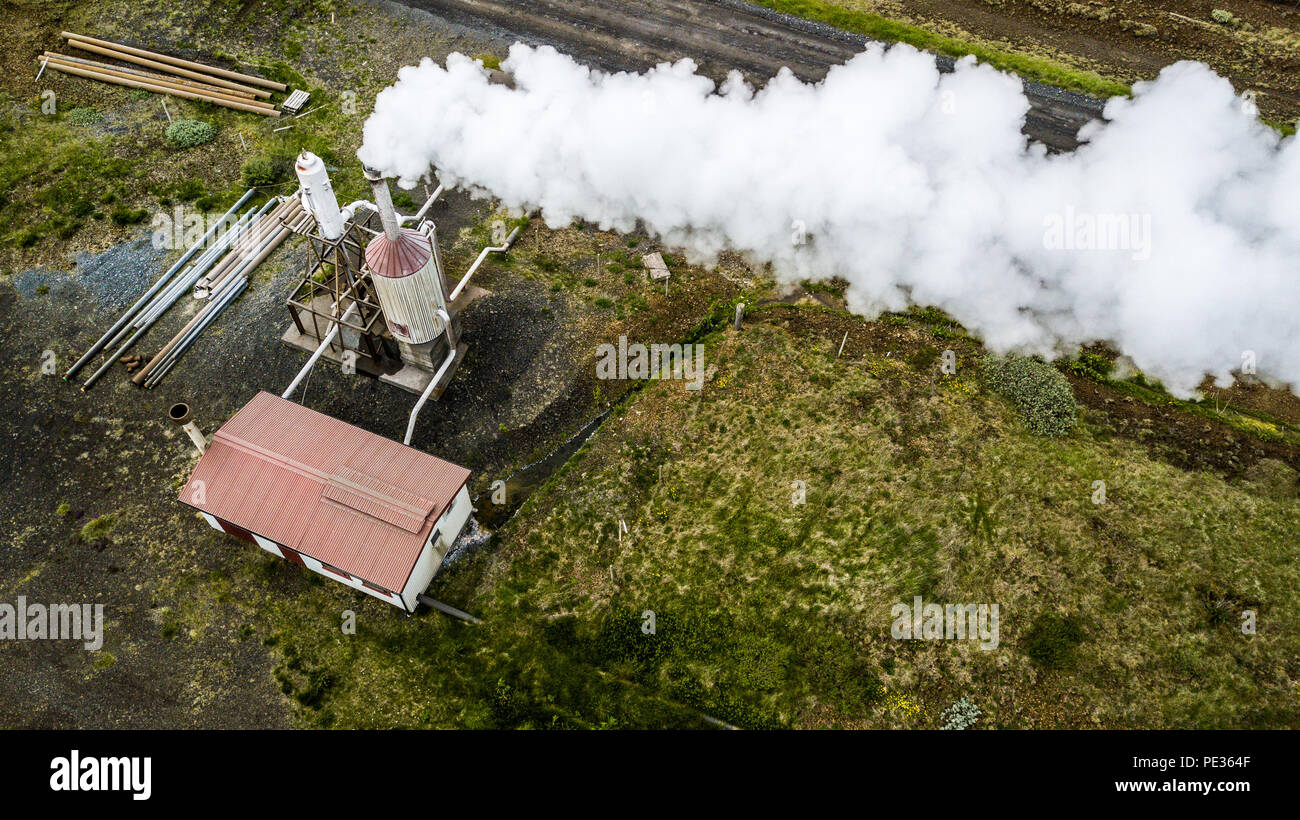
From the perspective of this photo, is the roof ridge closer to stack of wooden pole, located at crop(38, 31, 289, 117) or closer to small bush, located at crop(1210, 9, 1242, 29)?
stack of wooden pole, located at crop(38, 31, 289, 117)

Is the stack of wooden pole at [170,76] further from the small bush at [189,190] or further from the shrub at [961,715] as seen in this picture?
the shrub at [961,715]

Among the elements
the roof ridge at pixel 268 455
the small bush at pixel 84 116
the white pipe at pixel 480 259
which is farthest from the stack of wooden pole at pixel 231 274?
the small bush at pixel 84 116

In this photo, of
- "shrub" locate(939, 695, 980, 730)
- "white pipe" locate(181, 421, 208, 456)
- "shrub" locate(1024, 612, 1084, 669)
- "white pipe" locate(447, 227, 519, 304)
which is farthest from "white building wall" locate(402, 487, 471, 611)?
"shrub" locate(1024, 612, 1084, 669)

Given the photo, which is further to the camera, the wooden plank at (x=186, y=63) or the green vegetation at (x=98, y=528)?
the wooden plank at (x=186, y=63)

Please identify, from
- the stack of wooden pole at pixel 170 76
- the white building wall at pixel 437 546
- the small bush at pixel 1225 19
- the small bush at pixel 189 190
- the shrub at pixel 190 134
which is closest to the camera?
the white building wall at pixel 437 546

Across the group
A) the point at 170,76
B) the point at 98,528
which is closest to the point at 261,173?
the point at 170,76
